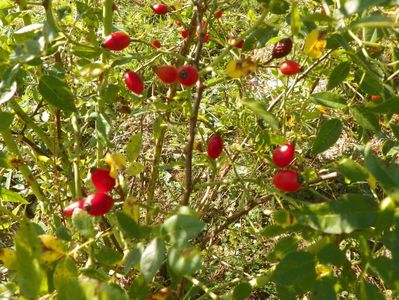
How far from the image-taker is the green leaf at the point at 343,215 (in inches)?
28.4

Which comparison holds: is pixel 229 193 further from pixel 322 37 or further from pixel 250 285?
pixel 322 37

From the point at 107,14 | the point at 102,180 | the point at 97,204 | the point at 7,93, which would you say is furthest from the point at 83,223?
the point at 107,14

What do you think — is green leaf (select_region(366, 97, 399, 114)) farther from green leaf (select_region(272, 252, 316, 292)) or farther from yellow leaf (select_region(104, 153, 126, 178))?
yellow leaf (select_region(104, 153, 126, 178))

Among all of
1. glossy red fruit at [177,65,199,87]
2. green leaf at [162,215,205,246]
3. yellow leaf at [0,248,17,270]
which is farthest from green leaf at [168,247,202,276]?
glossy red fruit at [177,65,199,87]

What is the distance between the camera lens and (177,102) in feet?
4.23

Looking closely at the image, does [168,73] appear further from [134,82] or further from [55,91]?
[55,91]

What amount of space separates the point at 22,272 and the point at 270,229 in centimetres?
40

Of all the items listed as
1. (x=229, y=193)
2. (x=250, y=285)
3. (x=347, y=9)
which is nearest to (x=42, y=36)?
(x=347, y=9)

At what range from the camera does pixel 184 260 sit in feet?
2.33

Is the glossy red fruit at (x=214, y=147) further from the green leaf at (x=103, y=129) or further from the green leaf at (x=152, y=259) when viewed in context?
the green leaf at (x=152, y=259)

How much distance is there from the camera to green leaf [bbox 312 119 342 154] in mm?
1015

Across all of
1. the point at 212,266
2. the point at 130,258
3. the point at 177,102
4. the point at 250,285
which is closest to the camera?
the point at 130,258

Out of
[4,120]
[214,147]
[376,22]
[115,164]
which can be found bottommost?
[214,147]

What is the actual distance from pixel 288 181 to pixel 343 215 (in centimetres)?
27
